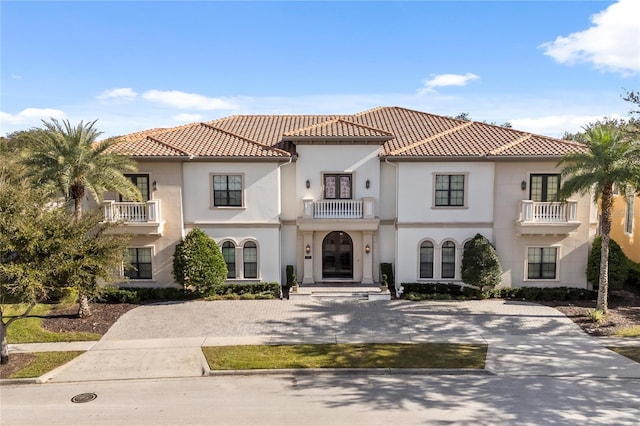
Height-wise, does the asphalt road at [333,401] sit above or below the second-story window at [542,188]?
below

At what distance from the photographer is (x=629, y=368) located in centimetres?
1373

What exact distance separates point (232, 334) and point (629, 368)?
12681 millimetres

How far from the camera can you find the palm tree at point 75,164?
58.6 feet

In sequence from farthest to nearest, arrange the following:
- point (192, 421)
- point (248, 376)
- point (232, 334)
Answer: point (232, 334)
point (248, 376)
point (192, 421)

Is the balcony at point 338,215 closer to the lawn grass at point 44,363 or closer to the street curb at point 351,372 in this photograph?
the street curb at point 351,372

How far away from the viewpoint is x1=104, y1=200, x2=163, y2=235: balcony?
68.4 feet

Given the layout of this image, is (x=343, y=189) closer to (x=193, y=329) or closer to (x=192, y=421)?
(x=193, y=329)

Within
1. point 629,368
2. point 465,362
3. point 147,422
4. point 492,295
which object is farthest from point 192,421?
point 492,295

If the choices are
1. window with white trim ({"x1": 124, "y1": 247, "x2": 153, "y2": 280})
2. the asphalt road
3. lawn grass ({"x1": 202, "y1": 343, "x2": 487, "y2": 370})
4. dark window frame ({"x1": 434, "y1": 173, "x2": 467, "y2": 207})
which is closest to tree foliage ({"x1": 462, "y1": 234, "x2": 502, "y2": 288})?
dark window frame ({"x1": 434, "y1": 173, "x2": 467, "y2": 207})

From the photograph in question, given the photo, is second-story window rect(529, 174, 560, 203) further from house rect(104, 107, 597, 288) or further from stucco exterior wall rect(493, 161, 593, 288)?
stucco exterior wall rect(493, 161, 593, 288)

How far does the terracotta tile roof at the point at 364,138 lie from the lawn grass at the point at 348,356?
9.21 meters

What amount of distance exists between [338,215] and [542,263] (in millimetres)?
9792

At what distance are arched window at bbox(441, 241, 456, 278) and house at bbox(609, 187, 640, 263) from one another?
10.7 m

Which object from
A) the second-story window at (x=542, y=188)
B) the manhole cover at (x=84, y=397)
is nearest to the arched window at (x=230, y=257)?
the manhole cover at (x=84, y=397)
